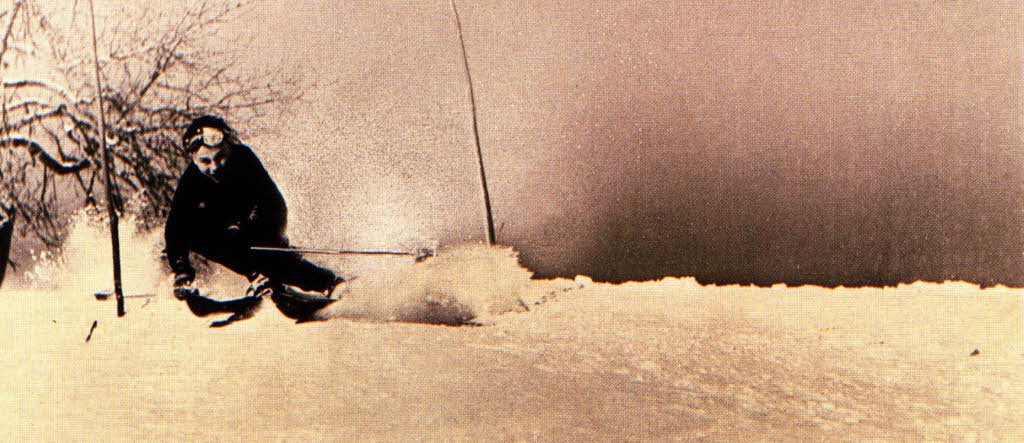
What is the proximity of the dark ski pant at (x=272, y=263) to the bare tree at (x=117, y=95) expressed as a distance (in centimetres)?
24

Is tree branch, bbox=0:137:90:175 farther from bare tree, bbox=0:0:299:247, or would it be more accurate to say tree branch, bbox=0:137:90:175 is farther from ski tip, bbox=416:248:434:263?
ski tip, bbox=416:248:434:263

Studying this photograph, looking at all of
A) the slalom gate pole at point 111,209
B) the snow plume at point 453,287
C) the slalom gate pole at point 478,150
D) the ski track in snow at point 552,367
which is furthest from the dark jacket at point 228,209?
the slalom gate pole at point 478,150

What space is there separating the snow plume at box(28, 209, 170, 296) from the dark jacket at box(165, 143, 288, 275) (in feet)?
0.32

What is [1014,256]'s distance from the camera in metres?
1.58

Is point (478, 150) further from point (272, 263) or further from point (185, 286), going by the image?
point (185, 286)

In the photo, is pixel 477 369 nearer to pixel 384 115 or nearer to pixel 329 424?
pixel 329 424

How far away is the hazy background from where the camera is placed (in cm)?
159

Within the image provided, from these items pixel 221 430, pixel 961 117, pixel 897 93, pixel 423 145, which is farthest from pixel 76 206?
pixel 961 117

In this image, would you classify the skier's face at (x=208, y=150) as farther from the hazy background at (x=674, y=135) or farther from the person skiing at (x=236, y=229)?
the hazy background at (x=674, y=135)

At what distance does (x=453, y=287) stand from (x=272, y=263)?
0.47 meters

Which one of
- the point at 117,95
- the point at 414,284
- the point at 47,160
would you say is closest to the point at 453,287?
the point at 414,284

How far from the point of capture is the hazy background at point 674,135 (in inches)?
62.5

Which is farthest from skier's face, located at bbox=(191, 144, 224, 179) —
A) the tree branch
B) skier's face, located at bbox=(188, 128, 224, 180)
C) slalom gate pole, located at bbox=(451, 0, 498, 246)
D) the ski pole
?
slalom gate pole, located at bbox=(451, 0, 498, 246)

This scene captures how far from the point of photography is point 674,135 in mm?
1676
